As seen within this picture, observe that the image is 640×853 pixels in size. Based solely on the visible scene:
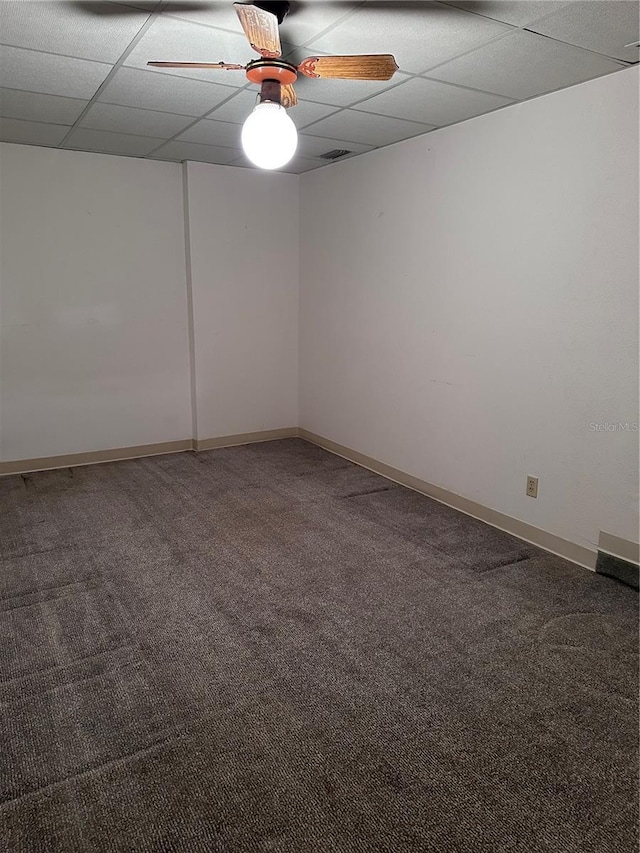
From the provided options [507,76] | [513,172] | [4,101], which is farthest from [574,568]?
[4,101]

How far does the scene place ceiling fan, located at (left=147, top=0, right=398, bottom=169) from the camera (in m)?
2.09

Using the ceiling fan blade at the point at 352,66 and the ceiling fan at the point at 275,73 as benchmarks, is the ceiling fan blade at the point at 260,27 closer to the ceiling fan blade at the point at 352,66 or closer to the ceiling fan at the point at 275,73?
the ceiling fan at the point at 275,73

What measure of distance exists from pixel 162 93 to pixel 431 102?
1.48 metres

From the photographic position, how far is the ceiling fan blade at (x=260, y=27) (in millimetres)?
1799

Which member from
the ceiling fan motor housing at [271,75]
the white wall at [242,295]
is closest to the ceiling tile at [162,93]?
the ceiling fan motor housing at [271,75]

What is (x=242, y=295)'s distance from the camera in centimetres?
554

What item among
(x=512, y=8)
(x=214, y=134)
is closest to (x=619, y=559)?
(x=512, y=8)

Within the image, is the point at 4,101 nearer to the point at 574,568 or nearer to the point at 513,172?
the point at 513,172

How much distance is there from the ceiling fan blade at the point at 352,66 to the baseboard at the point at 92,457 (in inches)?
151

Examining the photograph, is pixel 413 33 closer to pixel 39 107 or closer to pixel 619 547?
pixel 39 107

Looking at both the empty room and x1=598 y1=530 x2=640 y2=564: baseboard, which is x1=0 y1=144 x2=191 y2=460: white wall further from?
x1=598 y1=530 x2=640 y2=564: baseboard

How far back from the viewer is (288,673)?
7.82 ft

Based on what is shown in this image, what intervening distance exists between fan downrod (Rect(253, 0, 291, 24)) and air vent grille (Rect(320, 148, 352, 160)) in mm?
2405

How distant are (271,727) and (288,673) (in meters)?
0.30
